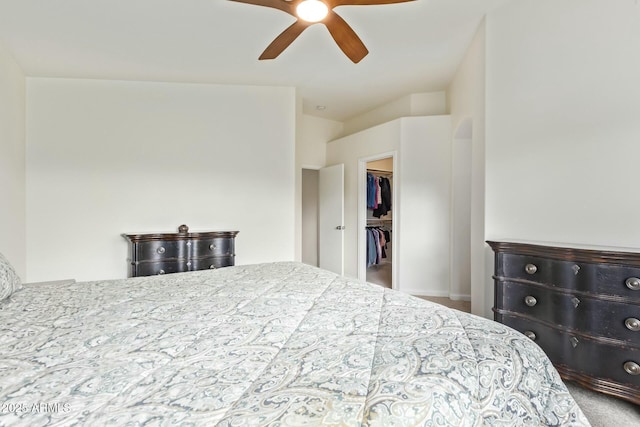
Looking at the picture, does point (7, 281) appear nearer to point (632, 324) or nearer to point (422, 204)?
point (632, 324)

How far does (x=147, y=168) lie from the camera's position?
11.1 ft

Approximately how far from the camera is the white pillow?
4.22 feet

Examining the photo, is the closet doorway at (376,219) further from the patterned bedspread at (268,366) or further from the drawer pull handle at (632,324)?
the patterned bedspread at (268,366)

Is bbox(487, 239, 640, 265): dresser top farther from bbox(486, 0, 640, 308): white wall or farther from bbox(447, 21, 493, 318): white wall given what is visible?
bbox(447, 21, 493, 318): white wall

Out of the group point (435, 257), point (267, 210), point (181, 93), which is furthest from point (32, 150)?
point (435, 257)

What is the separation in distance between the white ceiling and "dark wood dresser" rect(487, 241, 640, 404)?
6.33ft

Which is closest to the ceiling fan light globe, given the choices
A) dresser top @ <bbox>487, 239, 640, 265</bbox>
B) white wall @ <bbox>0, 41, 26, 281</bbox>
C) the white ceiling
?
the white ceiling

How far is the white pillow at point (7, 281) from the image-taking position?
1285 millimetres

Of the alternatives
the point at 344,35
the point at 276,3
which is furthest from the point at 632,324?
the point at 276,3

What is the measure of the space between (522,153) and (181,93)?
341cm

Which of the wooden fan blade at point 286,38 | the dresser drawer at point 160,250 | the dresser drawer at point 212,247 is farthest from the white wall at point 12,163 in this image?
the wooden fan blade at point 286,38

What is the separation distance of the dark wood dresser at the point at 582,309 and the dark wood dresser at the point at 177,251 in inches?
101

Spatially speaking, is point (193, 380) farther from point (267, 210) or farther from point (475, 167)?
point (267, 210)

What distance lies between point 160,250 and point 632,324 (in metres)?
3.44
